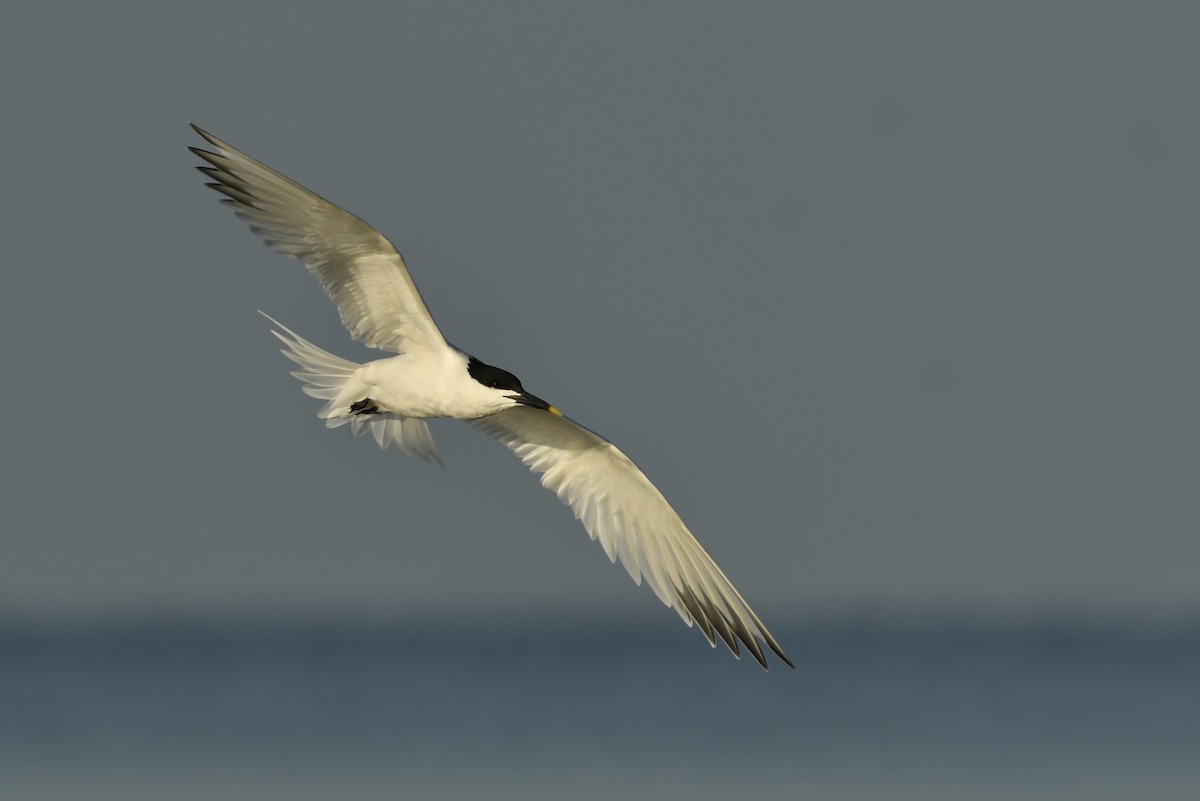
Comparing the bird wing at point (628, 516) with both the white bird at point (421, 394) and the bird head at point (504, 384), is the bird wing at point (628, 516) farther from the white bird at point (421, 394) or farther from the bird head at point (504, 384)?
the bird head at point (504, 384)

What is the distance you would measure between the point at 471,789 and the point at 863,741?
4987mm

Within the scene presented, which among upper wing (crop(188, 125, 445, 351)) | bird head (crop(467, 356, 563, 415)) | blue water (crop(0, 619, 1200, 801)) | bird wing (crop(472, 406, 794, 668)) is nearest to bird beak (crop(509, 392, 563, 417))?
bird head (crop(467, 356, 563, 415))

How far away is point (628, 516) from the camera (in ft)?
43.1

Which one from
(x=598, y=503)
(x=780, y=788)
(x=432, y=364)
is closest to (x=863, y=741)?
(x=780, y=788)

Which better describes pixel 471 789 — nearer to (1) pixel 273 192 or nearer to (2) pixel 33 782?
(2) pixel 33 782

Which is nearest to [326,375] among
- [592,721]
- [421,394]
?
[421,394]

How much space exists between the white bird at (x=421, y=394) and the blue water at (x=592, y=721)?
3.69m

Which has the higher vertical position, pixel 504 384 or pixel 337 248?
pixel 337 248

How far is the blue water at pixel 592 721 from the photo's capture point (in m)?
16.8

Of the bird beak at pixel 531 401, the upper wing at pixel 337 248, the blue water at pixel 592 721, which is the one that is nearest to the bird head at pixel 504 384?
the bird beak at pixel 531 401

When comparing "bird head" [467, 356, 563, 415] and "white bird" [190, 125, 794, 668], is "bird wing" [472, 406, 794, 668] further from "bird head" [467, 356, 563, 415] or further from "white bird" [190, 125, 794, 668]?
"bird head" [467, 356, 563, 415]

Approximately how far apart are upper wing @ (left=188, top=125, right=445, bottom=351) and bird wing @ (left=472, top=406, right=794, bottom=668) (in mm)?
1050

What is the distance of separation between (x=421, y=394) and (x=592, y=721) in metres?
10.2

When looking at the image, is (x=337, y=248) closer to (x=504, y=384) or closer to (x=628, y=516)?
(x=504, y=384)
